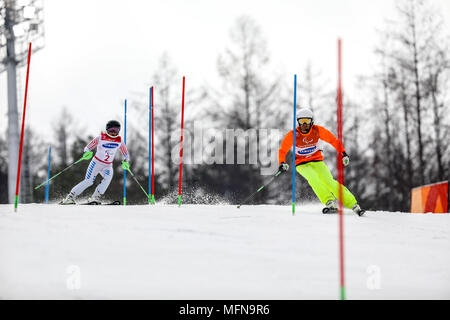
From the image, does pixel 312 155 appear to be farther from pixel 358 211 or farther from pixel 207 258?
pixel 207 258

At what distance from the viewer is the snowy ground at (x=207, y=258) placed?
278 centimetres

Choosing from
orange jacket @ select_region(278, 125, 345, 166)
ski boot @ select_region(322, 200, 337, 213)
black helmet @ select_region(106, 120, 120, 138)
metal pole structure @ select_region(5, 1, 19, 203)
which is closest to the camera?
ski boot @ select_region(322, 200, 337, 213)

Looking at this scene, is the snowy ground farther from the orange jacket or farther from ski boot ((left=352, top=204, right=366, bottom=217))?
the orange jacket

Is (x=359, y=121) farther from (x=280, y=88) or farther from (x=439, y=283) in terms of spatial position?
(x=439, y=283)

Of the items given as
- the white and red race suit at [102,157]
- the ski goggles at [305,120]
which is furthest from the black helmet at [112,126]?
the ski goggles at [305,120]

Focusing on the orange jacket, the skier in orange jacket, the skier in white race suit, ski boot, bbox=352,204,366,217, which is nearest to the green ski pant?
the skier in orange jacket

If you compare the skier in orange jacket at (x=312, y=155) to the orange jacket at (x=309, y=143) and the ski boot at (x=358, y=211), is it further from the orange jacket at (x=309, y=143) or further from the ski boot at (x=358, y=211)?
the ski boot at (x=358, y=211)

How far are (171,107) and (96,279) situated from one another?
16292mm

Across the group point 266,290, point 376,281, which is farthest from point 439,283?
point 266,290

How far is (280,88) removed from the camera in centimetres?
1702

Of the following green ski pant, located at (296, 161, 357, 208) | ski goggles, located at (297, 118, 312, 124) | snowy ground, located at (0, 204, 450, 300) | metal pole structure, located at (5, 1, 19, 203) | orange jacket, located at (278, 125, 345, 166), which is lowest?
snowy ground, located at (0, 204, 450, 300)

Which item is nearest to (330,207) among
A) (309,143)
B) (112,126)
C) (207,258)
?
(309,143)

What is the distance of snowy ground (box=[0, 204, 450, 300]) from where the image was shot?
9.13 ft

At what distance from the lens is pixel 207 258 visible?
3.36m
